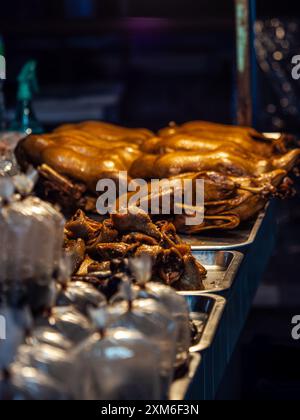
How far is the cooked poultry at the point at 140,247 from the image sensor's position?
242cm

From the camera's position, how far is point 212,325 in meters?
2.08

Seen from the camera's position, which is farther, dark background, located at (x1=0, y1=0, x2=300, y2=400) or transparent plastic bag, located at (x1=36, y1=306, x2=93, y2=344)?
dark background, located at (x1=0, y1=0, x2=300, y2=400)

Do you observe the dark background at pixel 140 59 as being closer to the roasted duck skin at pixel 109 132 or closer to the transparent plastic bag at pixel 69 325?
the roasted duck skin at pixel 109 132

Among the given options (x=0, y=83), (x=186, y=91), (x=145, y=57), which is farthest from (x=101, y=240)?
(x=145, y=57)

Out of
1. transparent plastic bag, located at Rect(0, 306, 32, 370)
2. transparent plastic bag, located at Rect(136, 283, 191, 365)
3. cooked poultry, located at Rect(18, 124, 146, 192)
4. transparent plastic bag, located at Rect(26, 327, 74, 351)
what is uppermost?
transparent plastic bag, located at Rect(0, 306, 32, 370)

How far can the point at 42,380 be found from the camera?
1.32 metres

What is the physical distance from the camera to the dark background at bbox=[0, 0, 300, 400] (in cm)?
586

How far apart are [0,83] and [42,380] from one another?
3.25 metres

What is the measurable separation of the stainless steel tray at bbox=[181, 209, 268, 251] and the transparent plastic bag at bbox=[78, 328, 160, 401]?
1.39 meters

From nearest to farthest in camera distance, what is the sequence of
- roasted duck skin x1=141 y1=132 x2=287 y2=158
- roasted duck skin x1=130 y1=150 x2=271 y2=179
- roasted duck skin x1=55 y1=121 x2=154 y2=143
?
roasted duck skin x1=130 y1=150 x2=271 y2=179
roasted duck skin x1=141 y1=132 x2=287 y2=158
roasted duck skin x1=55 y1=121 x2=154 y2=143

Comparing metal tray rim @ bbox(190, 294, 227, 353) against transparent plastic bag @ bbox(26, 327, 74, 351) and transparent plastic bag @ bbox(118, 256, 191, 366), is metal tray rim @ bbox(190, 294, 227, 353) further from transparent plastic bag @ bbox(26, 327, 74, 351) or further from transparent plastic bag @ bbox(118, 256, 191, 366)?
transparent plastic bag @ bbox(26, 327, 74, 351)

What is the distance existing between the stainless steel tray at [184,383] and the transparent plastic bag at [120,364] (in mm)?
164

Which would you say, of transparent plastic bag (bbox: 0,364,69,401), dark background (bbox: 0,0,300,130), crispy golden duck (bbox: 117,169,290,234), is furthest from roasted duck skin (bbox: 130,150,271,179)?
dark background (bbox: 0,0,300,130)

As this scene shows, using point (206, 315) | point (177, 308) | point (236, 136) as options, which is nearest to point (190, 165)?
point (236, 136)
